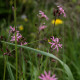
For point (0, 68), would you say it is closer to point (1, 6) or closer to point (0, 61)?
point (0, 61)

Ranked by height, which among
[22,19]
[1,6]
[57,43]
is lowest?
[57,43]

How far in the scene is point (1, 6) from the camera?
158 inches

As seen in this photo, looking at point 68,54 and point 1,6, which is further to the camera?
point 1,6

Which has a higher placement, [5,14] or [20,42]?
[5,14]

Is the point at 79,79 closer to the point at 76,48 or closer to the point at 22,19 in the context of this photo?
the point at 76,48

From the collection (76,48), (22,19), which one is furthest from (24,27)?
(76,48)

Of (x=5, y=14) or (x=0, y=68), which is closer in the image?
(x=0, y=68)

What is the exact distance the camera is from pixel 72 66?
2.04m

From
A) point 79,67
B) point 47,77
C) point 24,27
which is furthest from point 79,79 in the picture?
point 24,27

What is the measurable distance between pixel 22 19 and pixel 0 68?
199 centimetres

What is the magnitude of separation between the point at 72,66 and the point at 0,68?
2.93 ft

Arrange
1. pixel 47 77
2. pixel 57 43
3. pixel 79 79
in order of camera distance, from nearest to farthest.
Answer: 1. pixel 47 77
2. pixel 57 43
3. pixel 79 79

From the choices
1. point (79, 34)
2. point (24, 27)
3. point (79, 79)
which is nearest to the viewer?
point (79, 79)

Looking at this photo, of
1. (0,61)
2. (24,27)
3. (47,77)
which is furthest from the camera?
(24,27)
